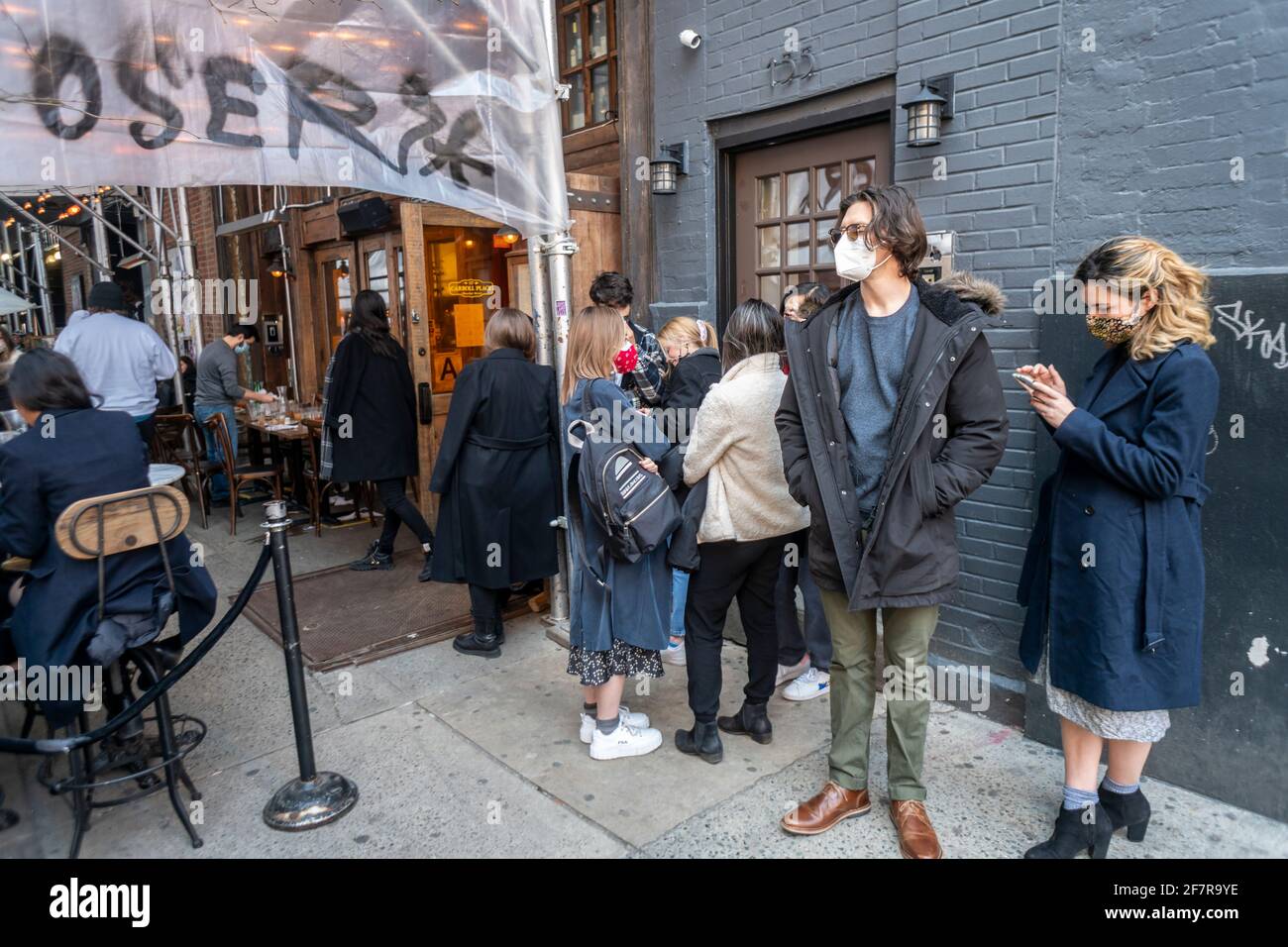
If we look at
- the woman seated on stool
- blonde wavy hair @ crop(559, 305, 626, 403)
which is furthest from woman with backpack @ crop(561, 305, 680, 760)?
the woman seated on stool

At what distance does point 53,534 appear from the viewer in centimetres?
322

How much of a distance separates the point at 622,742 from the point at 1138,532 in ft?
7.08

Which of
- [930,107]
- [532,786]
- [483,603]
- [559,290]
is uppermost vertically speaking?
[930,107]

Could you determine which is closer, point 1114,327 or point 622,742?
point 1114,327

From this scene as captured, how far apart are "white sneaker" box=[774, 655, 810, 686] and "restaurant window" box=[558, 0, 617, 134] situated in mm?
4118

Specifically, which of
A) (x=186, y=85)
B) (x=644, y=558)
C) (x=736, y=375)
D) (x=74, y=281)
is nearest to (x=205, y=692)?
(x=644, y=558)

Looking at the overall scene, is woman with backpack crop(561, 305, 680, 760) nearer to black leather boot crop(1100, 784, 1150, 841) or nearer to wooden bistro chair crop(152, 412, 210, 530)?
black leather boot crop(1100, 784, 1150, 841)

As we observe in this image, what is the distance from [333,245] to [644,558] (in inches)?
281

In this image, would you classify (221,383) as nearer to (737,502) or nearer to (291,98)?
(291,98)

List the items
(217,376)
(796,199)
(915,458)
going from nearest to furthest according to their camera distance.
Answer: (915,458)
(796,199)
(217,376)

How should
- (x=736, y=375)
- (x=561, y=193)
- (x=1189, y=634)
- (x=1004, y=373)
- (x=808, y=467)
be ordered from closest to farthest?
(x=1189, y=634) → (x=808, y=467) → (x=736, y=375) → (x=1004, y=373) → (x=561, y=193)

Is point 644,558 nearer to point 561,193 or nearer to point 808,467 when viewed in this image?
point 808,467

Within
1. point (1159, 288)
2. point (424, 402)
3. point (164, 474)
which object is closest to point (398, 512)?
point (424, 402)
